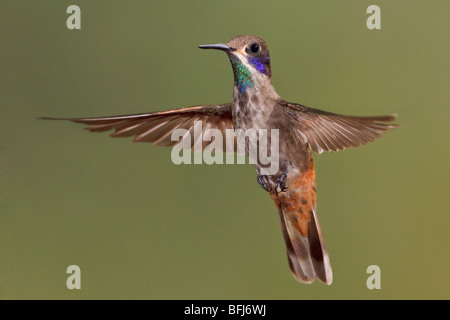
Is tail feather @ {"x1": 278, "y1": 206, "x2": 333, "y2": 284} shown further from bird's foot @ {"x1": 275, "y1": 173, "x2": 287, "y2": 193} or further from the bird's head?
the bird's head

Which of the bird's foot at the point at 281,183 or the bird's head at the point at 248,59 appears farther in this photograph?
the bird's foot at the point at 281,183

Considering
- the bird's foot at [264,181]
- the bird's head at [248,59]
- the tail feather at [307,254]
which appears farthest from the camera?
the tail feather at [307,254]

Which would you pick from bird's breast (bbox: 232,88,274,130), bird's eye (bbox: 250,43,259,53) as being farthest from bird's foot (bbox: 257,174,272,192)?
bird's eye (bbox: 250,43,259,53)

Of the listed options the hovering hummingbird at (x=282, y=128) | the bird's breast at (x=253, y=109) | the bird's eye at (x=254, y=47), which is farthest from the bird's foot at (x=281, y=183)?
the bird's eye at (x=254, y=47)

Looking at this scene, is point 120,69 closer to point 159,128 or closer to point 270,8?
point 270,8

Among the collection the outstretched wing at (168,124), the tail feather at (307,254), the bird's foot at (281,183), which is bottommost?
the tail feather at (307,254)

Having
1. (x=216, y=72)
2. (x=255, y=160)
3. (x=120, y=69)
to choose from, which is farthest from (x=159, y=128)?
(x=120, y=69)

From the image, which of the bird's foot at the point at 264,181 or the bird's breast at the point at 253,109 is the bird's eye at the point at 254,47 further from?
the bird's foot at the point at 264,181

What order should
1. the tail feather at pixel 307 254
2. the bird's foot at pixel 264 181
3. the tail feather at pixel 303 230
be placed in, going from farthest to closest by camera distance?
the tail feather at pixel 307 254
the tail feather at pixel 303 230
the bird's foot at pixel 264 181
